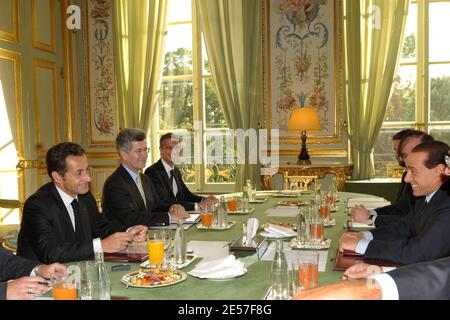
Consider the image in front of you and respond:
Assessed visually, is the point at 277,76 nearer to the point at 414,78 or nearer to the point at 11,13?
the point at 414,78

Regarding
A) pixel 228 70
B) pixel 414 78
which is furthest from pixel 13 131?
pixel 414 78

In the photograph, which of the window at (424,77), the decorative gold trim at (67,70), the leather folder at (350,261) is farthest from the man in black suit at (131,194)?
the window at (424,77)

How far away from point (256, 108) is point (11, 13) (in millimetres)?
3315

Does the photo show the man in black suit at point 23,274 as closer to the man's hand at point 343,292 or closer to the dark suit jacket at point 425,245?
the man's hand at point 343,292

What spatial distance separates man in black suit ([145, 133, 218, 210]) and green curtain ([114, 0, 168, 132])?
2.45 metres

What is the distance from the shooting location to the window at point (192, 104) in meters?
6.83

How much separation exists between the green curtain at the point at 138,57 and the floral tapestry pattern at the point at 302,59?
163 centimetres

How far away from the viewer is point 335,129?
6.31 metres

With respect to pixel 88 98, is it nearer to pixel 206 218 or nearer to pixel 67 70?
pixel 67 70

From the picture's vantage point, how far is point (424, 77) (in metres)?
6.14

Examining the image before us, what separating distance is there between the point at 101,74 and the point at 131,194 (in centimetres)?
420

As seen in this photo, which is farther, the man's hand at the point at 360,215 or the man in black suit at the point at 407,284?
the man's hand at the point at 360,215

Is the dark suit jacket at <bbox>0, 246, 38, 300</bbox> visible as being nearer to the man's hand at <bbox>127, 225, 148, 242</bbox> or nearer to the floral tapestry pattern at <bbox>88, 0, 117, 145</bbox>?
the man's hand at <bbox>127, 225, 148, 242</bbox>

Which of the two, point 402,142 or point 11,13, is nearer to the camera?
point 402,142
